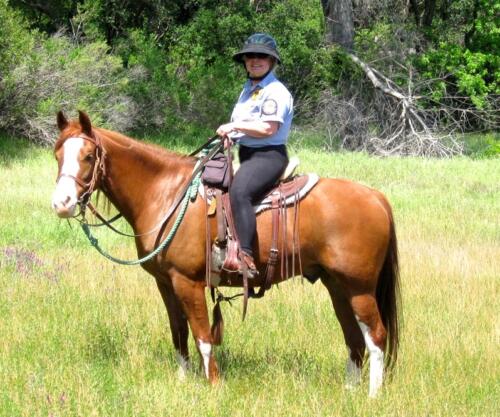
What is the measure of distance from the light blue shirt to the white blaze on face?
1135 mm

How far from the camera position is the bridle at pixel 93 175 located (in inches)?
201

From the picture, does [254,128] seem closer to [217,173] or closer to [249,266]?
[217,173]

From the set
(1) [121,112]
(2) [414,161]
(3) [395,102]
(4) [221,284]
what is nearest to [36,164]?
(1) [121,112]

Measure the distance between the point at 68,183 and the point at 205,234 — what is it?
1.05 meters

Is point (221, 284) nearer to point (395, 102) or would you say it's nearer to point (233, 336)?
point (233, 336)

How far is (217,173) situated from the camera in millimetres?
5484

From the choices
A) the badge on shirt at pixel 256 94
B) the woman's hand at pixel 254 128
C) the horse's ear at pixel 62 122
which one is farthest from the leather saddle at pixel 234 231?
the horse's ear at pixel 62 122

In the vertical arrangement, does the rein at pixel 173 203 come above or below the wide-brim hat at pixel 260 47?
below

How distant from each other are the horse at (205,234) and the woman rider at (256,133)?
19 centimetres

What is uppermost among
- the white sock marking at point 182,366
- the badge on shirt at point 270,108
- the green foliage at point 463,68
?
the badge on shirt at point 270,108

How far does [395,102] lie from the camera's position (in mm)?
22719

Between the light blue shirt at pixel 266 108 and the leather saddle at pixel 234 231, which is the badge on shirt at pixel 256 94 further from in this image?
the leather saddle at pixel 234 231

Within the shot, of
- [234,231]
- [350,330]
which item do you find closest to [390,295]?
[350,330]

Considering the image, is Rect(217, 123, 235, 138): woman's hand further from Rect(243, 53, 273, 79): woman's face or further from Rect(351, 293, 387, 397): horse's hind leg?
Rect(351, 293, 387, 397): horse's hind leg
